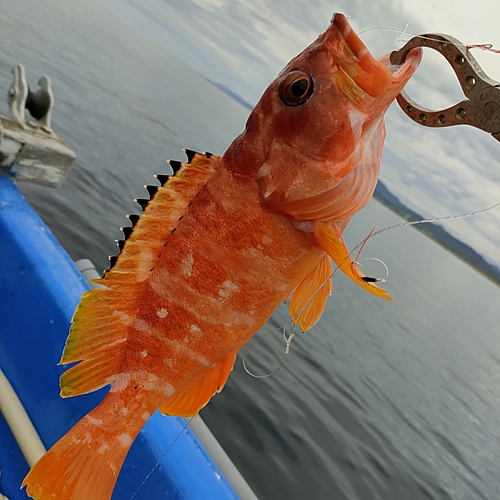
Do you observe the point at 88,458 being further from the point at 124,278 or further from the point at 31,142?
the point at 31,142

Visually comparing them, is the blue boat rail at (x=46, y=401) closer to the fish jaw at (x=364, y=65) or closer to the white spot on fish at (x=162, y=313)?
the white spot on fish at (x=162, y=313)

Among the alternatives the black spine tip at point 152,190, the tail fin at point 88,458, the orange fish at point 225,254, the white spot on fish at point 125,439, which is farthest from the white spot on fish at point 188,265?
the white spot on fish at point 125,439

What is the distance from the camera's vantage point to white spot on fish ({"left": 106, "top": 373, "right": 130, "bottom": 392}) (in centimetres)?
138

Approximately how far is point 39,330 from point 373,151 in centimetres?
293

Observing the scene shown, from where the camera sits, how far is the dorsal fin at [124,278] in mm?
1279

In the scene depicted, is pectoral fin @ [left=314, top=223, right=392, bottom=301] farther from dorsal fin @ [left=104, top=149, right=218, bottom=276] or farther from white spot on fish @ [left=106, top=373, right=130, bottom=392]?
white spot on fish @ [left=106, top=373, right=130, bottom=392]

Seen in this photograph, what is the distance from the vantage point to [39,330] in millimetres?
3189

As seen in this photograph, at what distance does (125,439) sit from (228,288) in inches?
25.4

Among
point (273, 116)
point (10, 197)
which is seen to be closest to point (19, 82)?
point (10, 197)

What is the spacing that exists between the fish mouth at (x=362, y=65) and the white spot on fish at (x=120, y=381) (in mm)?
1132

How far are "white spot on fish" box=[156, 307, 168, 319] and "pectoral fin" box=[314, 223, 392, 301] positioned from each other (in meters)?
0.53

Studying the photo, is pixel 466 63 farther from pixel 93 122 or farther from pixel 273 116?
pixel 93 122

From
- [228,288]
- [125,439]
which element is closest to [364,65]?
[228,288]

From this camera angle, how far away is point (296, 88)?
1.16 m
